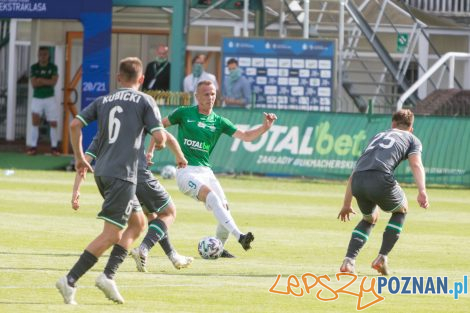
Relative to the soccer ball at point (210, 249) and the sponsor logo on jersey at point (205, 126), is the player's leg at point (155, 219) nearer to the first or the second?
the soccer ball at point (210, 249)

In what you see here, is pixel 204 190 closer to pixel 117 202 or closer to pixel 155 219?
pixel 155 219

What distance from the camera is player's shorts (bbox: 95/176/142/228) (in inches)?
447

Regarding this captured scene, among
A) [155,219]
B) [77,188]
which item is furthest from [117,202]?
[155,219]

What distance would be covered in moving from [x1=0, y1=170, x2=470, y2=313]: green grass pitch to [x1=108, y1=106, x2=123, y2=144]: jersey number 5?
1383 mm

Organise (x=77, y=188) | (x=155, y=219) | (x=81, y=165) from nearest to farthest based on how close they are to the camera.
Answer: (x=81, y=165) → (x=77, y=188) → (x=155, y=219)

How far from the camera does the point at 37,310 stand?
10.8 metres

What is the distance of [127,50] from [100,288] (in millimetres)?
26202

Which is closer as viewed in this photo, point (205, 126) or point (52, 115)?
point (205, 126)

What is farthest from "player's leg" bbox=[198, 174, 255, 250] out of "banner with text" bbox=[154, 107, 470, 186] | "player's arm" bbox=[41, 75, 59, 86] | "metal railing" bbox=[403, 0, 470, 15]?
Result: "metal railing" bbox=[403, 0, 470, 15]

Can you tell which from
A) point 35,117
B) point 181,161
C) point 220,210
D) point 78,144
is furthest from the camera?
point 35,117

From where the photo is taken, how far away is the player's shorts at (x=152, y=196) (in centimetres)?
1359

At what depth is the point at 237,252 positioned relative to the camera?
16250mm

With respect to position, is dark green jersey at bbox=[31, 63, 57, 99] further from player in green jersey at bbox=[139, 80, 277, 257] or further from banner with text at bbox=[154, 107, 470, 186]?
player in green jersey at bbox=[139, 80, 277, 257]

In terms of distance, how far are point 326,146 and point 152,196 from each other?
15.9 m
